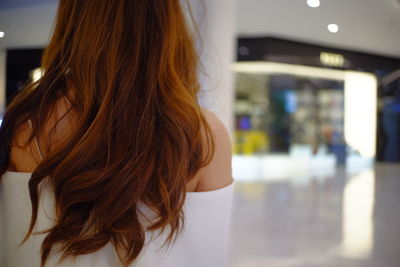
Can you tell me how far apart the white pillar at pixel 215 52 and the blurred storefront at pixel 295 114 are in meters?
8.20

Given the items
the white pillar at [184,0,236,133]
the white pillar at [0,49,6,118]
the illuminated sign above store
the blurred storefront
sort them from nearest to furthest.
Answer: the white pillar at [0,49,6,118] < the white pillar at [184,0,236,133] < the illuminated sign above store < the blurred storefront

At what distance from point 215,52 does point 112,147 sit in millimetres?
923

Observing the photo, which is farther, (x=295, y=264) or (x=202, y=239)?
(x=295, y=264)

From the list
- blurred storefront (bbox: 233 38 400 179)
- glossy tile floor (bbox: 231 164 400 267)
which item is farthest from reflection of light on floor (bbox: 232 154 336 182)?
glossy tile floor (bbox: 231 164 400 267)

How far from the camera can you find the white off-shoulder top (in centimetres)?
80

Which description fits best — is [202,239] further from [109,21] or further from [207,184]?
[109,21]

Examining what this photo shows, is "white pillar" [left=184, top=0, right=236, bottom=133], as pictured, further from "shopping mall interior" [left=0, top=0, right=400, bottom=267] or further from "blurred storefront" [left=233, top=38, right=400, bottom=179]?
"blurred storefront" [left=233, top=38, right=400, bottom=179]

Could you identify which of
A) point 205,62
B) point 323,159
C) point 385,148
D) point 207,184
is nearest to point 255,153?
point 323,159

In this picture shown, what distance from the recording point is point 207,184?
815mm

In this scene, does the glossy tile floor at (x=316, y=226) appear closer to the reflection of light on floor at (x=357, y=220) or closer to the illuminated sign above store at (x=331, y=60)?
the reflection of light on floor at (x=357, y=220)

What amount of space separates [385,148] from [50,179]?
381 inches

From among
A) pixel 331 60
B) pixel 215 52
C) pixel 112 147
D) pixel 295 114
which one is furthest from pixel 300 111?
pixel 112 147

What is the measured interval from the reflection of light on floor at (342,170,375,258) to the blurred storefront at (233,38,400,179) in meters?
2.88

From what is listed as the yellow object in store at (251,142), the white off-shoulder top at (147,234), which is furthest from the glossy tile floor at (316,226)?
the yellow object in store at (251,142)
